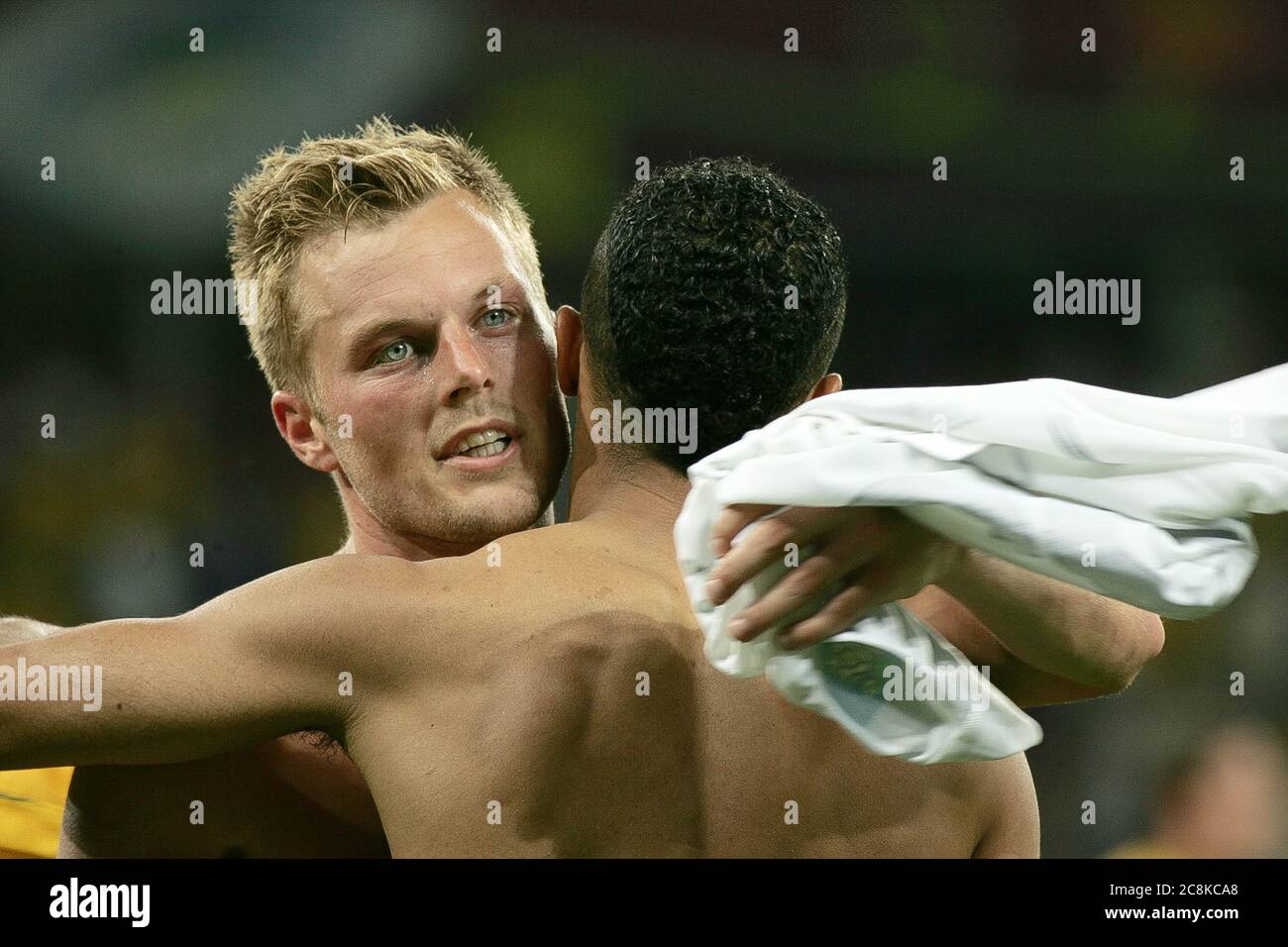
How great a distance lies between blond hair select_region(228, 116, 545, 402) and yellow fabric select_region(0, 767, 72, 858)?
0.83 metres

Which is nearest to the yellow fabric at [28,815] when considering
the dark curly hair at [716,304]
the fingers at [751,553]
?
the dark curly hair at [716,304]

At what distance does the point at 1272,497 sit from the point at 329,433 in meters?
1.30

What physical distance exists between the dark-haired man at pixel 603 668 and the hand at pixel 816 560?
31 centimetres

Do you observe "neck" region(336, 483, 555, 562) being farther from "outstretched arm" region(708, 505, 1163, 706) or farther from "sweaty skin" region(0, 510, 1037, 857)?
"outstretched arm" region(708, 505, 1163, 706)

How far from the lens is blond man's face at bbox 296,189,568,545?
6.25 feet

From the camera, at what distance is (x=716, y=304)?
157 centimetres

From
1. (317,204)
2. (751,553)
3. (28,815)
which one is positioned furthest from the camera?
(28,815)

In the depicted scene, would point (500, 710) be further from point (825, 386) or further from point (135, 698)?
point (825, 386)

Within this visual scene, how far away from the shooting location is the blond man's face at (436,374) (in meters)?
1.91

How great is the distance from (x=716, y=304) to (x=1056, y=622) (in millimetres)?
513

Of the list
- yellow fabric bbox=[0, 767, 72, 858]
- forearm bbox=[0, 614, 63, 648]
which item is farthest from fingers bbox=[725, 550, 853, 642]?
yellow fabric bbox=[0, 767, 72, 858]

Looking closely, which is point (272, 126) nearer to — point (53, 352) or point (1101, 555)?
point (53, 352)

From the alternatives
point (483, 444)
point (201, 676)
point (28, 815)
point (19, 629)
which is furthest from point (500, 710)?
point (28, 815)

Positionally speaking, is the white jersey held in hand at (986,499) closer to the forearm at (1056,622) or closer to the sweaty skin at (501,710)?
the forearm at (1056,622)
